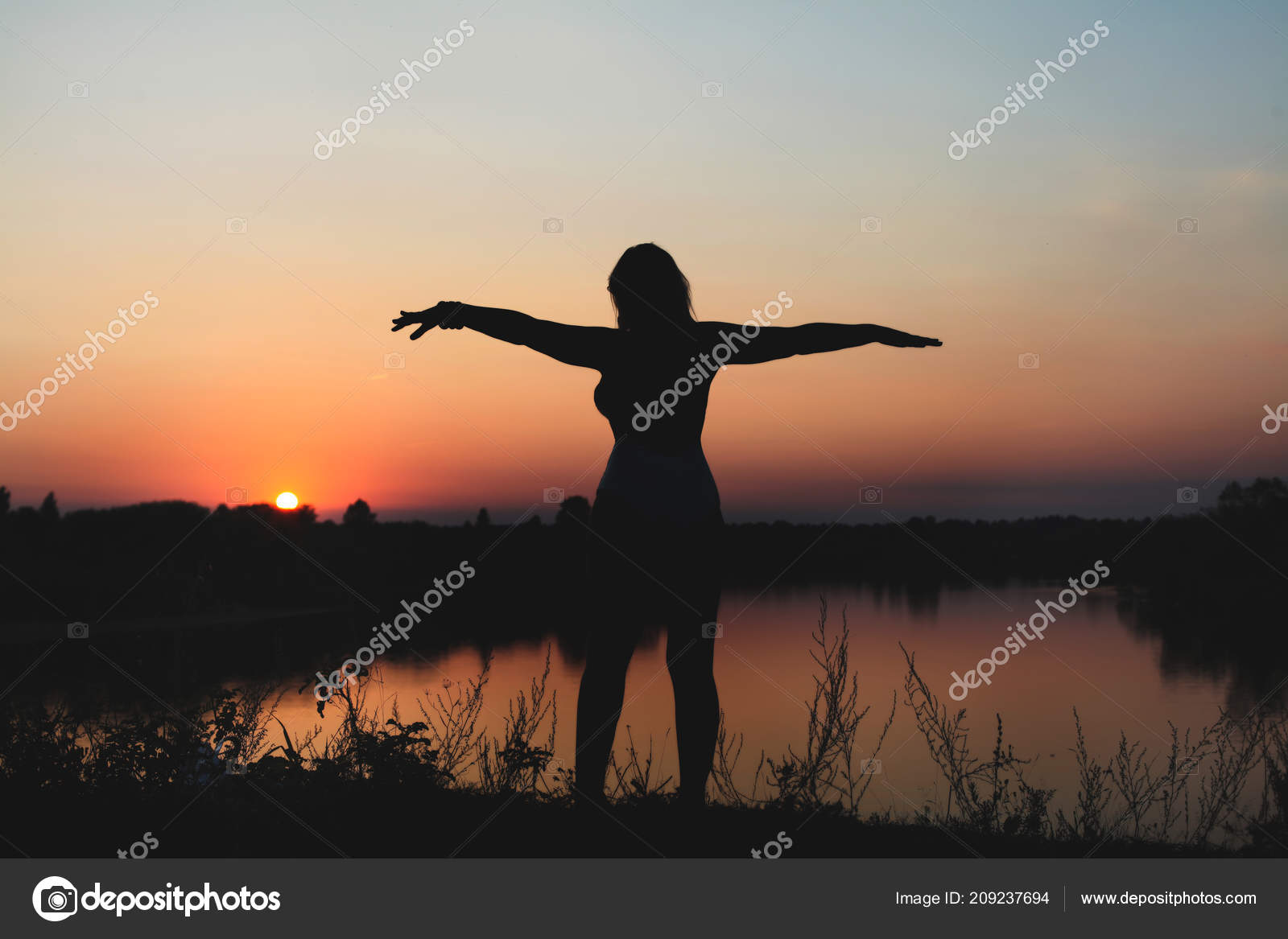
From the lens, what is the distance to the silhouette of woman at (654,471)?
129 inches

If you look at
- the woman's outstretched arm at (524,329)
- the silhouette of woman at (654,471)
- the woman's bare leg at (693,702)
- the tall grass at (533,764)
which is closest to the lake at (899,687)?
the tall grass at (533,764)

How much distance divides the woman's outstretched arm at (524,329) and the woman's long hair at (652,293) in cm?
15

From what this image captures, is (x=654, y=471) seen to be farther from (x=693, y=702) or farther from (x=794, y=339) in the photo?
(x=693, y=702)

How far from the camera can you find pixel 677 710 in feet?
11.3

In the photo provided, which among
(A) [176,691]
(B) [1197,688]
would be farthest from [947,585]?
(A) [176,691]

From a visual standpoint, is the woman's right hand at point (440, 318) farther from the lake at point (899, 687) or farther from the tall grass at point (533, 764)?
the lake at point (899, 687)

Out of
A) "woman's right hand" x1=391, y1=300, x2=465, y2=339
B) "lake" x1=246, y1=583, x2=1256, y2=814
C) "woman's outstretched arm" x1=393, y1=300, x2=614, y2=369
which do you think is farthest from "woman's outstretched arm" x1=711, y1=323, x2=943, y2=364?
"lake" x1=246, y1=583, x2=1256, y2=814

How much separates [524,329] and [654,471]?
0.65 meters

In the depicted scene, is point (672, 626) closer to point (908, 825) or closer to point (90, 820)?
point (908, 825)

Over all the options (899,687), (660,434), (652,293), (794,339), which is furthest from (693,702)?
(899,687)

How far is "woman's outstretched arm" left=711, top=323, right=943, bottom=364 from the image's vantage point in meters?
3.35

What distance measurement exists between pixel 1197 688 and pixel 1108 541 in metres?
36.6
